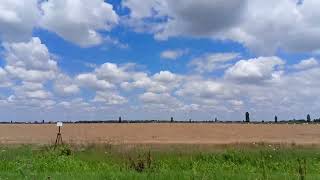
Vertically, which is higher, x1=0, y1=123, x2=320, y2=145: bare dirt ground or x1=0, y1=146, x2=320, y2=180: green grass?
x1=0, y1=123, x2=320, y2=145: bare dirt ground

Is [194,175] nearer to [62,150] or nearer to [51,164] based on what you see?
[51,164]

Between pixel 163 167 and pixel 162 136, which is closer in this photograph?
pixel 163 167

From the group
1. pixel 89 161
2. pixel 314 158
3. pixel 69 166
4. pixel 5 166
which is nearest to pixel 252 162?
pixel 314 158

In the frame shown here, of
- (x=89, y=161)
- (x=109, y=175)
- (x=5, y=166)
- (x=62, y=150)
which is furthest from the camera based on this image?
(x=62, y=150)

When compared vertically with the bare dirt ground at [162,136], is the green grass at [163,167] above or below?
below

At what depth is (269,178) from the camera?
13961 mm

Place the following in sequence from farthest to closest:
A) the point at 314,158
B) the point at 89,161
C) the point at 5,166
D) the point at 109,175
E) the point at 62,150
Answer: the point at 62,150
the point at 314,158
the point at 89,161
the point at 5,166
the point at 109,175

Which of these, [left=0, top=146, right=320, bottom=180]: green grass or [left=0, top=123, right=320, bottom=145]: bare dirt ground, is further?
[left=0, top=123, right=320, bottom=145]: bare dirt ground

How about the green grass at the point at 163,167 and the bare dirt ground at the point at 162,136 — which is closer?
the green grass at the point at 163,167

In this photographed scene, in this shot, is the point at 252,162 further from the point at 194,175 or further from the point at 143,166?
the point at 194,175

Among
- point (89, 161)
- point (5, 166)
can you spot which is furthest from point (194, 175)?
point (89, 161)

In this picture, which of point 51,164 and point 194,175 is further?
point 51,164

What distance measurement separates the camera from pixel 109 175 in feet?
49.0

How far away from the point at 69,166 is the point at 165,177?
7.32 meters
